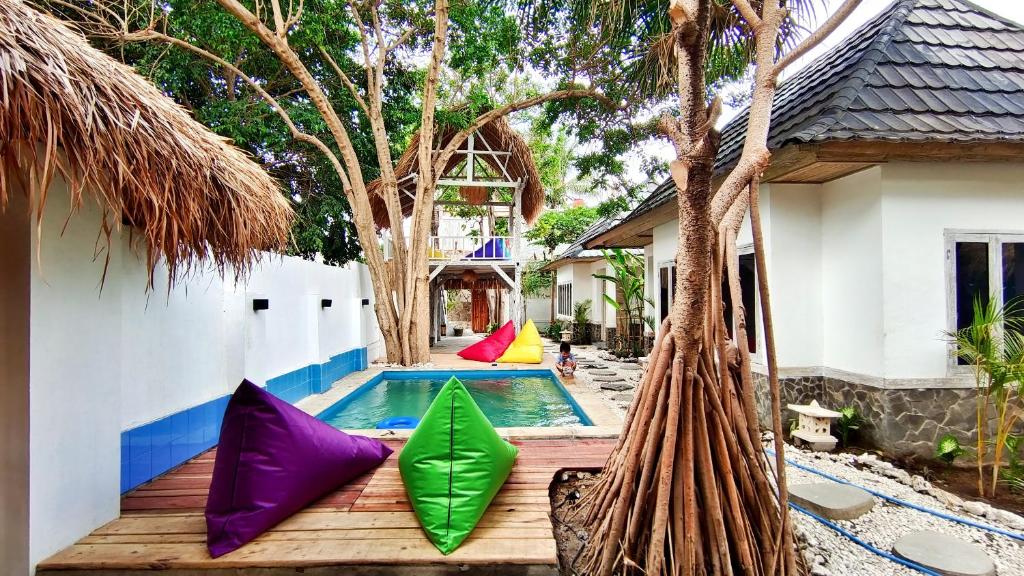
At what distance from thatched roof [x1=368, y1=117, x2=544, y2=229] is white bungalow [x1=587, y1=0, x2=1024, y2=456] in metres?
7.27

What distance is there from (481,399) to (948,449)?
528 cm

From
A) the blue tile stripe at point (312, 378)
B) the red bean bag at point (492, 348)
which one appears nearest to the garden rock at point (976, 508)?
the blue tile stripe at point (312, 378)

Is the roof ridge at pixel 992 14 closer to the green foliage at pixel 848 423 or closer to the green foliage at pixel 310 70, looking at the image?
the green foliage at pixel 848 423

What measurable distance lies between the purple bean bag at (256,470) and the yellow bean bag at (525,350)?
6403 millimetres

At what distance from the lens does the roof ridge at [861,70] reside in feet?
12.4

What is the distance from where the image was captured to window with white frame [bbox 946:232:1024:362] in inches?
154

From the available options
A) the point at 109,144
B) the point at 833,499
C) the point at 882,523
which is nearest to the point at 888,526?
the point at 882,523

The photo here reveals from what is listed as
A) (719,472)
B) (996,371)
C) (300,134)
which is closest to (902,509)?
(996,371)

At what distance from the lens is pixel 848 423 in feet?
13.6

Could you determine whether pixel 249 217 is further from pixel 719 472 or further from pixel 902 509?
pixel 902 509

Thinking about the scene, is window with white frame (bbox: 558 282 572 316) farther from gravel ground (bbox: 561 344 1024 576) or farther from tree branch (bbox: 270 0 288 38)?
gravel ground (bbox: 561 344 1024 576)

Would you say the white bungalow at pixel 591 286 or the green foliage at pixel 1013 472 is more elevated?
the white bungalow at pixel 591 286

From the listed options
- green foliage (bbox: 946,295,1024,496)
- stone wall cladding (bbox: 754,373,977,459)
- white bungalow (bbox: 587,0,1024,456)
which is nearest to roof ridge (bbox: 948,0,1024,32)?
white bungalow (bbox: 587,0,1024,456)

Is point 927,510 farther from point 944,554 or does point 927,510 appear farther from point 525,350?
point 525,350
